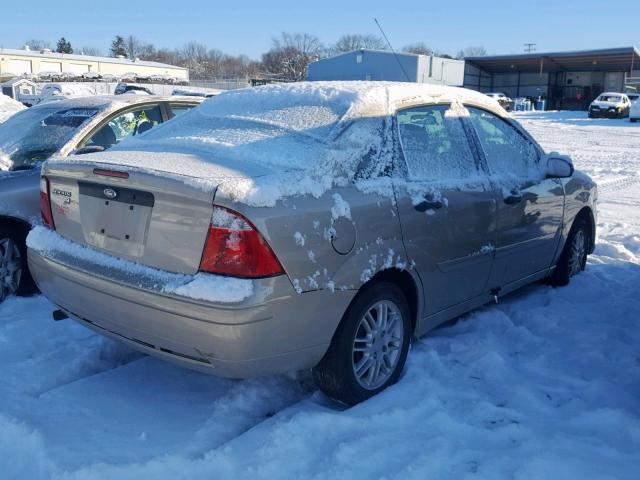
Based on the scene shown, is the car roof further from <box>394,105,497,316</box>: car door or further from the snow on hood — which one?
<box>394,105,497,316</box>: car door

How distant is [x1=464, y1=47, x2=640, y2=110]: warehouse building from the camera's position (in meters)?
54.2

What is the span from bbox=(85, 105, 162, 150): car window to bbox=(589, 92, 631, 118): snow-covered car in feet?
117

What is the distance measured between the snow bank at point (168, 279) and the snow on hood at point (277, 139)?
368mm

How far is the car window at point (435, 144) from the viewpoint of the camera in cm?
360

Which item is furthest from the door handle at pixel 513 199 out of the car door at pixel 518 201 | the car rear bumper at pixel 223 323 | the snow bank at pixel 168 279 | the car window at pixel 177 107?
the car window at pixel 177 107

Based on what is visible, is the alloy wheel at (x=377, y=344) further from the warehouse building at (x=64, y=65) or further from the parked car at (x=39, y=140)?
the warehouse building at (x=64, y=65)

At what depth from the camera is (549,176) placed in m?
4.69

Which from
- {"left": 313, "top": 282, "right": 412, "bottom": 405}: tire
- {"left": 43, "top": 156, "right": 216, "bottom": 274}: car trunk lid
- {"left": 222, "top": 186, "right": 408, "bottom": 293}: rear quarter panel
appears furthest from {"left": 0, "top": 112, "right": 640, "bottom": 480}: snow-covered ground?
{"left": 43, "top": 156, "right": 216, "bottom": 274}: car trunk lid

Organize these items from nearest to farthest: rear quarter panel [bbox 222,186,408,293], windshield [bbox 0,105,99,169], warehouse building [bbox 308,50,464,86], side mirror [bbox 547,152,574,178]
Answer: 1. rear quarter panel [bbox 222,186,408,293]
2. side mirror [bbox 547,152,574,178]
3. windshield [bbox 0,105,99,169]
4. warehouse building [bbox 308,50,464,86]

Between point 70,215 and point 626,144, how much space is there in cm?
2132

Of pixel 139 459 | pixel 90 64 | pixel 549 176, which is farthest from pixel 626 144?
pixel 90 64

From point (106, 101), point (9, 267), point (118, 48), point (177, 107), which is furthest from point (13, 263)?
point (118, 48)

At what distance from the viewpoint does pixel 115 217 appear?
302 centimetres

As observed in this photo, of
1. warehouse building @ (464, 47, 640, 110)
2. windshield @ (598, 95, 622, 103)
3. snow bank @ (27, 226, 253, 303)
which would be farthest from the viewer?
warehouse building @ (464, 47, 640, 110)
